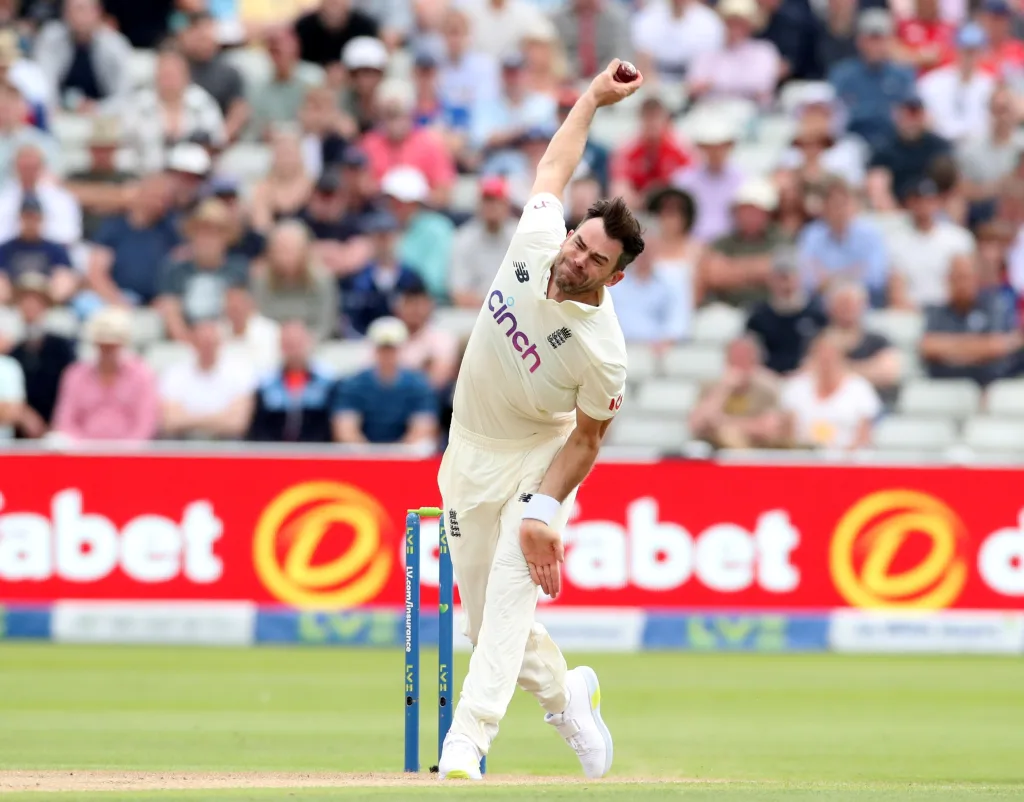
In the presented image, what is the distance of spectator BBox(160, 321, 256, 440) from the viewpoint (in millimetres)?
13523

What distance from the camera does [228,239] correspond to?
14.9 metres

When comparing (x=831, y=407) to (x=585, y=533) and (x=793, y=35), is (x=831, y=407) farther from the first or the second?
(x=793, y=35)

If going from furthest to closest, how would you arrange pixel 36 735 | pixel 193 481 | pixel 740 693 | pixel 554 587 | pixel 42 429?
pixel 42 429 → pixel 193 481 → pixel 740 693 → pixel 36 735 → pixel 554 587

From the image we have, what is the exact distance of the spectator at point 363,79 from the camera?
1622 cm

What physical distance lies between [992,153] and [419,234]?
→ 5.23m

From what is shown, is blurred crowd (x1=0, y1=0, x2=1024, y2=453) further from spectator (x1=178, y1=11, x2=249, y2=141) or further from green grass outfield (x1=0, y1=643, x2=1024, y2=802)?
green grass outfield (x1=0, y1=643, x2=1024, y2=802)

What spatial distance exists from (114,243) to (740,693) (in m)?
6.87

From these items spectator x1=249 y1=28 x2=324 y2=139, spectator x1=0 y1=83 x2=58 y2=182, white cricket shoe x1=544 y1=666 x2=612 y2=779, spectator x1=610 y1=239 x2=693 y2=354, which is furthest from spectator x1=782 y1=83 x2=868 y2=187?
white cricket shoe x1=544 y1=666 x2=612 y2=779

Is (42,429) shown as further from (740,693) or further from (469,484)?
(469,484)

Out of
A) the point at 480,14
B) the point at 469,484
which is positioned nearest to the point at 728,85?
the point at 480,14

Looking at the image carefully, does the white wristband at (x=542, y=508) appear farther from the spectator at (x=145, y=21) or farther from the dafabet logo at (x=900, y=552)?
the spectator at (x=145, y=21)

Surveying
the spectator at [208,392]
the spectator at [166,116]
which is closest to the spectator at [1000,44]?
the spectator at [166,116]

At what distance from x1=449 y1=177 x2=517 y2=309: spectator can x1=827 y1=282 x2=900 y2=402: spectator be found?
2.60 metres

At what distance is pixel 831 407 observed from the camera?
13.8 metres
